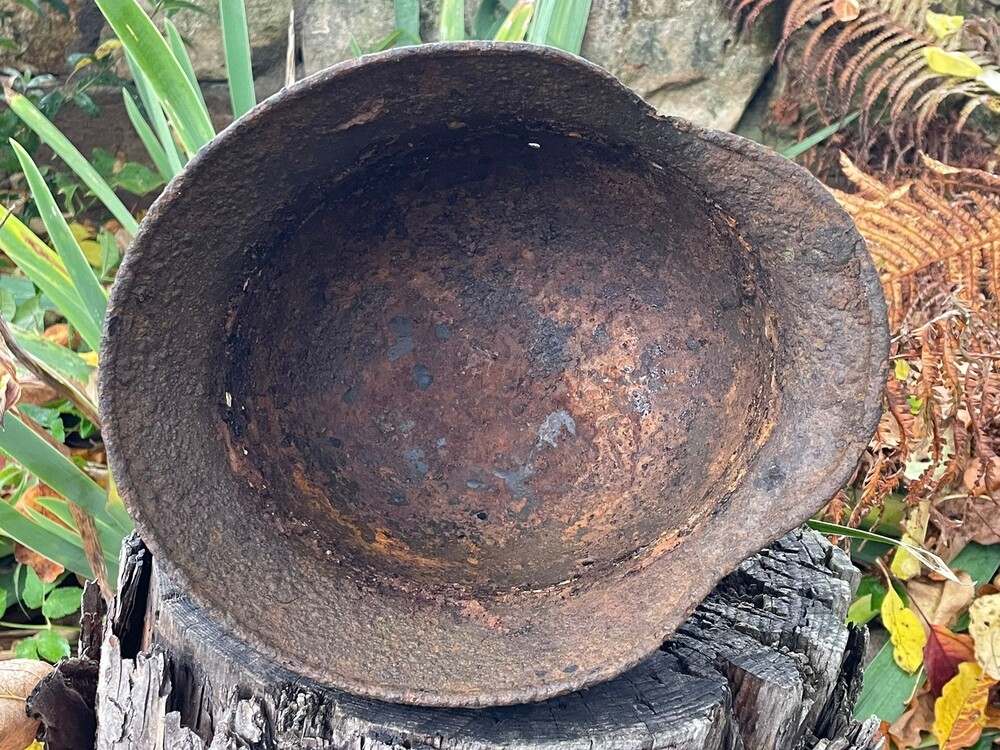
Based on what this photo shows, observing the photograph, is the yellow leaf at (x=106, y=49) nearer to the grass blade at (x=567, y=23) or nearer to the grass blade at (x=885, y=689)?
the grass blade at (x=567, y=23)

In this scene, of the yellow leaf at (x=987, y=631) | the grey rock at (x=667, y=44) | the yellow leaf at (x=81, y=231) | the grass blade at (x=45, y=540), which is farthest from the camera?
the yellow leaf at (x=81, y=231)

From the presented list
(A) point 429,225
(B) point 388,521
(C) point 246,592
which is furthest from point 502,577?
(A) point 429,225

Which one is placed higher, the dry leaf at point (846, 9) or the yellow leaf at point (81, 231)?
the dry leaf at point (846, 9)

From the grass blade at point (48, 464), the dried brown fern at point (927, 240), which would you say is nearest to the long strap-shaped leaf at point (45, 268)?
the grass blade at point (48, 464)

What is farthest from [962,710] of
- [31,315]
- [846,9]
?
[31,315]

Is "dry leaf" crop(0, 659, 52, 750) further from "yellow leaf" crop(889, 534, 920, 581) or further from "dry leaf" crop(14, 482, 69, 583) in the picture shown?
"yellow leaf" crop(889, 534, 920, 581)

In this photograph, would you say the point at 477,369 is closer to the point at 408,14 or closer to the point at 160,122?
the point at 160,122

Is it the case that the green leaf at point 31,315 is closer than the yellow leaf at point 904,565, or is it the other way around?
the yellow leaf at point 904,565
